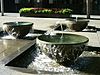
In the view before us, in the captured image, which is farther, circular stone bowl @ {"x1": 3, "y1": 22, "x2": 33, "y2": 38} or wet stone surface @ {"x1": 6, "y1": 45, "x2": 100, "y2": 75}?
circular stone bowl @ {"x1": 3, "y1": 22, "x2": 33, "y2": 38}

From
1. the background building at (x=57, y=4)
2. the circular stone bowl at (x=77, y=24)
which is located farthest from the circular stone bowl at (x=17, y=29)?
the background building at (x=57, y=4)

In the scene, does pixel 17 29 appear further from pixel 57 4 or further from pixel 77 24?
pixel 57 4

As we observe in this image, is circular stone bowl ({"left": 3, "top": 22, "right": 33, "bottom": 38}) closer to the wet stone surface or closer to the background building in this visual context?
the wet stone surface

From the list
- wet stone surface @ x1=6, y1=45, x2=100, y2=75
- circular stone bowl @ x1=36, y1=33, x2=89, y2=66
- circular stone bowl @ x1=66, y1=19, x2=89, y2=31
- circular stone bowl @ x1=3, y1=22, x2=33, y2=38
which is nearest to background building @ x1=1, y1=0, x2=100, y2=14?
circular stone bowl @ x1=66, y1=19, x2=89, y2=31

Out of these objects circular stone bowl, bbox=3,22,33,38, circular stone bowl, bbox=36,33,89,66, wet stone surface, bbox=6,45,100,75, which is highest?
circular stone bowl, bbox=3,22,33,38

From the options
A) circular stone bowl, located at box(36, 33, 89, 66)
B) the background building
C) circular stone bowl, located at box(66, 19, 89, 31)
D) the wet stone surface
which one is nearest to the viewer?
the wet stone surface

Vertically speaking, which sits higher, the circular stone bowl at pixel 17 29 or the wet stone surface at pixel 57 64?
the circular stone bowl at pixel 17 29

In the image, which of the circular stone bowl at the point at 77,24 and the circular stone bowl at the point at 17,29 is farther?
the circular stone bowl at the point at 77,24

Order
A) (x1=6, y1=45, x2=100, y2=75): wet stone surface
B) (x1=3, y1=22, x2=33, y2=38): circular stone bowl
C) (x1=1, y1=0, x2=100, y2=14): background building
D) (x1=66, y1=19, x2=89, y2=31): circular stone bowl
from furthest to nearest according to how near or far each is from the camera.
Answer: (x1=1, y1=0, x2=100, y2=14): background building, (x1=66, y1=19, x2=89, y2=31): circular stone bowl, (x1=3, y1=22, x2=33, y2=38): circular stone bowl, (x1=6, y1=45, x2=100, y2=75): wet stone surface

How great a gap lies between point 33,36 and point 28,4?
55.9 feet

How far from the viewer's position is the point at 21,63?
820cm

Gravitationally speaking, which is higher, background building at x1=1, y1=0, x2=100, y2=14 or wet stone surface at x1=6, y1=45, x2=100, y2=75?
background building at x1=1, y1=0, x2=100, y2=14

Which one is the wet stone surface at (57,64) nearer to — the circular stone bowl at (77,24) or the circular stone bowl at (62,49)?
the circular stone bowl at (62,49)

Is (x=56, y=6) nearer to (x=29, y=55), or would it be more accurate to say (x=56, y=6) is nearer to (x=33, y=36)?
(x=33, y=36)
